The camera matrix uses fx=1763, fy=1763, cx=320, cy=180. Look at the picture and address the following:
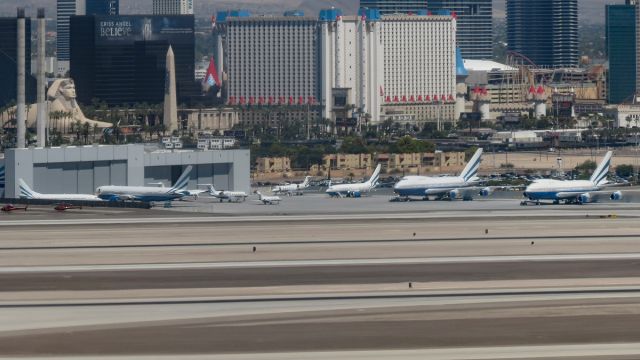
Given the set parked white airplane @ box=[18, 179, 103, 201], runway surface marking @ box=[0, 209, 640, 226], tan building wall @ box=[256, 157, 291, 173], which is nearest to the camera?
runway surface marking @ box=[0, 209, 640, 226]

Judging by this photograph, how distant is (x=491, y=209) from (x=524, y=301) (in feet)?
152

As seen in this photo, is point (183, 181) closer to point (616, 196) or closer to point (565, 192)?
point (565, 192)

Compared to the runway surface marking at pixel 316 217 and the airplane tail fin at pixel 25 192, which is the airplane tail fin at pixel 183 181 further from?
the runway surface marking at pixel 316 217

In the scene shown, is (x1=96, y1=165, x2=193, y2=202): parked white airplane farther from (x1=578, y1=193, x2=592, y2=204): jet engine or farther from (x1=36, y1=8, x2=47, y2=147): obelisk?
(x1=578, y1=193, x2=592, y2=204): jet engine

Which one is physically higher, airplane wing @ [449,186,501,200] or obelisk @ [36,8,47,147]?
obelisk @ [36,8,47,147]

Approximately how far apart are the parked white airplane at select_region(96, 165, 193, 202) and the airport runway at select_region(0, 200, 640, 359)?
1541cm

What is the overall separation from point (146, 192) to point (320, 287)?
50843mm

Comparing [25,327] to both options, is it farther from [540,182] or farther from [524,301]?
[540,182]

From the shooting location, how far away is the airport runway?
57.4m

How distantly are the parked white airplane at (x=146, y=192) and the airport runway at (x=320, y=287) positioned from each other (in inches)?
607

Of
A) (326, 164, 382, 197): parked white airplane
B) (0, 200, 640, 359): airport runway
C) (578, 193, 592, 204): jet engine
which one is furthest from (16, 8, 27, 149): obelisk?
(578, 193, 592, 204): jet engine

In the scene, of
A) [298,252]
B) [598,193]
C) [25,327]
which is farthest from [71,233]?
[598,193]

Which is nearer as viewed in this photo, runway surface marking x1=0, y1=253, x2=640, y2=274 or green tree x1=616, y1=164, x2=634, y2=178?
runway surface marking x1=0, y1=253, x2=640, y2=274

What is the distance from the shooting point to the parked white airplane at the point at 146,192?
117 m
